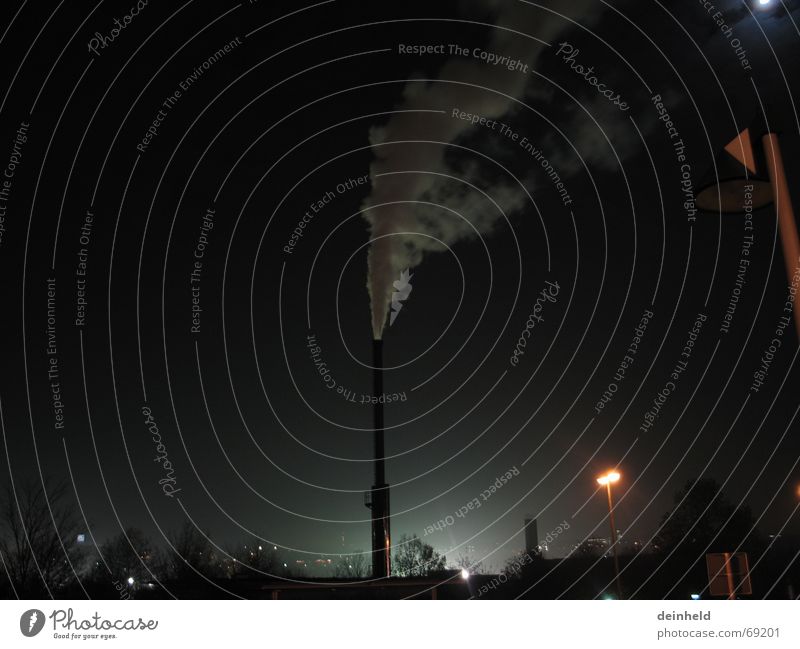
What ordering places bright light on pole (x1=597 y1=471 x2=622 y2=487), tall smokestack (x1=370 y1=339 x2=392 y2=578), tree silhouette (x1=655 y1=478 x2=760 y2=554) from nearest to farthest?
bright light on pole (x1=597 y1=471 x2=622 y2=487) → tall smokestack (x1=370 y1=339 x2=392 y2=578) → tree silhouette (x1=655 y1=478 x2=760 y2=554)

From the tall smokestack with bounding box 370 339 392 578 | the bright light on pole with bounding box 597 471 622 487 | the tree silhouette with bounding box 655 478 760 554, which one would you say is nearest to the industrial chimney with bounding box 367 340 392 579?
the tall smokestack with bounding box 370 339 392 578

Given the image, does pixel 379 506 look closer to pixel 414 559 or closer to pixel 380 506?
pixel 380 506

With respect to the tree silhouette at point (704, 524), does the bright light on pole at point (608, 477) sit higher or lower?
higher

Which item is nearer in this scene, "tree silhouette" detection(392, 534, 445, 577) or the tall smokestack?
the tall smokestack

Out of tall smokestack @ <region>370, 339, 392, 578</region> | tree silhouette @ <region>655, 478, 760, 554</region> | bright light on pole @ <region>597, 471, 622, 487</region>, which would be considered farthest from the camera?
tree silhouette @ <region>655, 478, 760, 554</region>

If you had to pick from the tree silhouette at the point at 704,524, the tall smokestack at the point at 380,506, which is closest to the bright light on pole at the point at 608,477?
the tall smokestack at the point at 380,506

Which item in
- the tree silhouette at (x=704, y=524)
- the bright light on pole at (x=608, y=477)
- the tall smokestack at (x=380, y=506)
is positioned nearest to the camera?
the bright light on pole at (x=608, y=477)

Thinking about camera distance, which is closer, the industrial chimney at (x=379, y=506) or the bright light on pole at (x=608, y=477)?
the bright light on pole at (x=608, y=477)

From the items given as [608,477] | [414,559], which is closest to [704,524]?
[414,559]

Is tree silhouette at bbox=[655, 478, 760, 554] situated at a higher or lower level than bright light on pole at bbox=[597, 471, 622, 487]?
lower

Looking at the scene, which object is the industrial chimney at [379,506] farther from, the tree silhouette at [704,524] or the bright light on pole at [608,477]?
the tree silhouette at [704,524]

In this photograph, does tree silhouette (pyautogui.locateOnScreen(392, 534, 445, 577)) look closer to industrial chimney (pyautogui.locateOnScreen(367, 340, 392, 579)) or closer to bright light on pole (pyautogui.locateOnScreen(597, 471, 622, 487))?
industrial chimney (pyautogui.locateOnScreen(367, 340, 392, 579))
